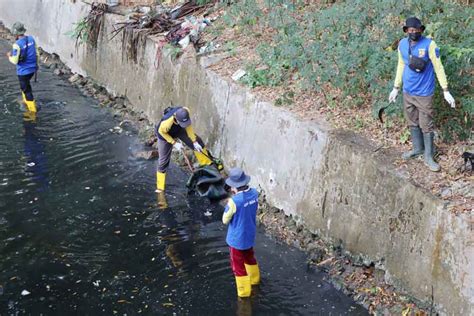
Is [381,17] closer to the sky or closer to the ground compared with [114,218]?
closer to the sky

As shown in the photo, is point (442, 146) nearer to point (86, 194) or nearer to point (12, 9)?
point (86, 194)

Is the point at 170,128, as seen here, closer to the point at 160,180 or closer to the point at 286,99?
the point at 160,180

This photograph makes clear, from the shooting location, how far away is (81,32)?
17969mm

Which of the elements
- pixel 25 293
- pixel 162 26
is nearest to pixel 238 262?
pixel 25 293

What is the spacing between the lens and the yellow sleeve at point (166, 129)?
11.4m

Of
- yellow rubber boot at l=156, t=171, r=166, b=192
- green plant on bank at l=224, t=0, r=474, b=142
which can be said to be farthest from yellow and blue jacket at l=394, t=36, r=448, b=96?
yellow rubber boot at l=156, t=171, r=166, b=192

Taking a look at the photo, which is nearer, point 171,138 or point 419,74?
point 419,74

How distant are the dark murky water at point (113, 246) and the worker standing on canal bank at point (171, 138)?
46 cm

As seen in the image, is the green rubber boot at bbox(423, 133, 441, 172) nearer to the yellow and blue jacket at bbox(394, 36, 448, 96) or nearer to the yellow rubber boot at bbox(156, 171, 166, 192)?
the yellow and blue jacket at bbox(394, 36, 448, 96)

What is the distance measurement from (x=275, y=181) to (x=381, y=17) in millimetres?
3170

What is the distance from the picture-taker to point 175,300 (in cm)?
869

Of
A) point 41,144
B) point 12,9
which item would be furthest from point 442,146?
point 12,9

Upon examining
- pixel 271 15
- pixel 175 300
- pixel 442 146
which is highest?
pixel 271 15

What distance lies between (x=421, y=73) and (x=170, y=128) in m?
Result: 4.64
